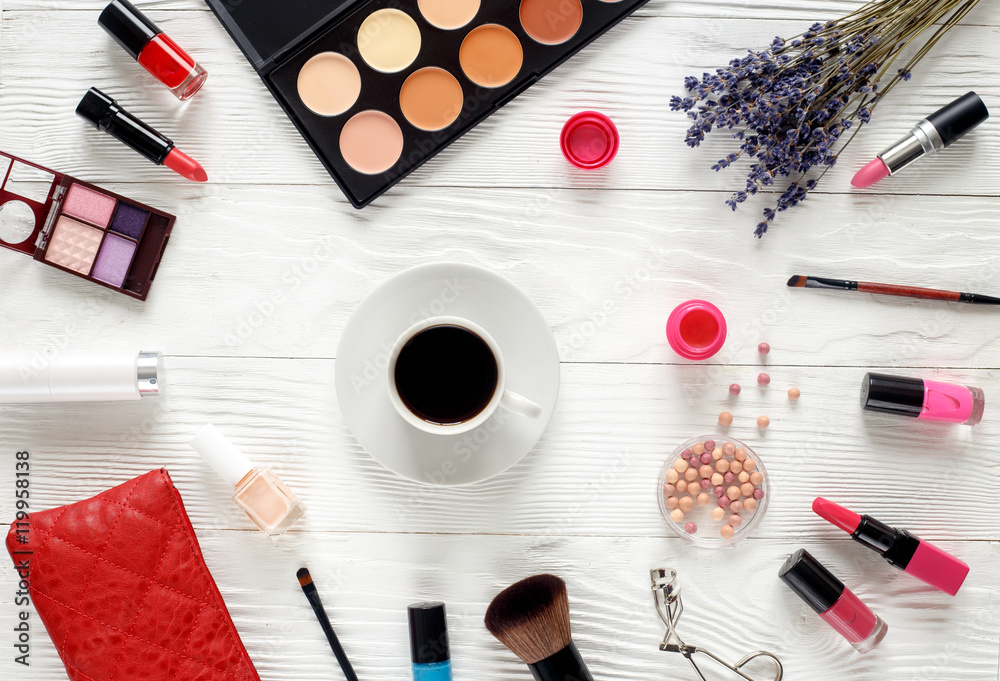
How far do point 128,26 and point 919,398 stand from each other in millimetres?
1132

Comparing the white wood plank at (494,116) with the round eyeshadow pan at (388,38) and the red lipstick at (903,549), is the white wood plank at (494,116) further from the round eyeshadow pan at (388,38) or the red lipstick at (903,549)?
the red lipstick at (903,549)

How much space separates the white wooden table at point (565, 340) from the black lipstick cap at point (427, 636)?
0.05m

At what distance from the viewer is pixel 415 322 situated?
2.59ft

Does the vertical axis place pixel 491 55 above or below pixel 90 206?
above

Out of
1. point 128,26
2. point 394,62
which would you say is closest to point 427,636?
point 394,62

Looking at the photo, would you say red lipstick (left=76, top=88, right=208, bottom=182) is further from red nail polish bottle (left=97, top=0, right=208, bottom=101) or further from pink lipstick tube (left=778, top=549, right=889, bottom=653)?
pink lipstick tube (left=778, top=549, right=889, bottom=653)

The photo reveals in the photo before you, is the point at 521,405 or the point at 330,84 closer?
the point at 521,405

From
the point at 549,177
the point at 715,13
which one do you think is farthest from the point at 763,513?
the point at 715,13

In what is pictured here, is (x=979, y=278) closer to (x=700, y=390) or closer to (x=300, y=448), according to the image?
(x=700, y=390)

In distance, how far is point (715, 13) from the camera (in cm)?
88

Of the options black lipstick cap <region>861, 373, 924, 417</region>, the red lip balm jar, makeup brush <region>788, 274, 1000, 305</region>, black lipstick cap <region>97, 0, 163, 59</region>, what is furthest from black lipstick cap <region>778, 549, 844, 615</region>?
black lipstick cap <region>97, 0, 163, 59</region>

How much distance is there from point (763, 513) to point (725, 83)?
564 millimetres

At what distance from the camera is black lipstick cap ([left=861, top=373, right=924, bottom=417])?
849mm

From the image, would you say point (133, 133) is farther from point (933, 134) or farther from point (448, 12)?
point (933, 134)
